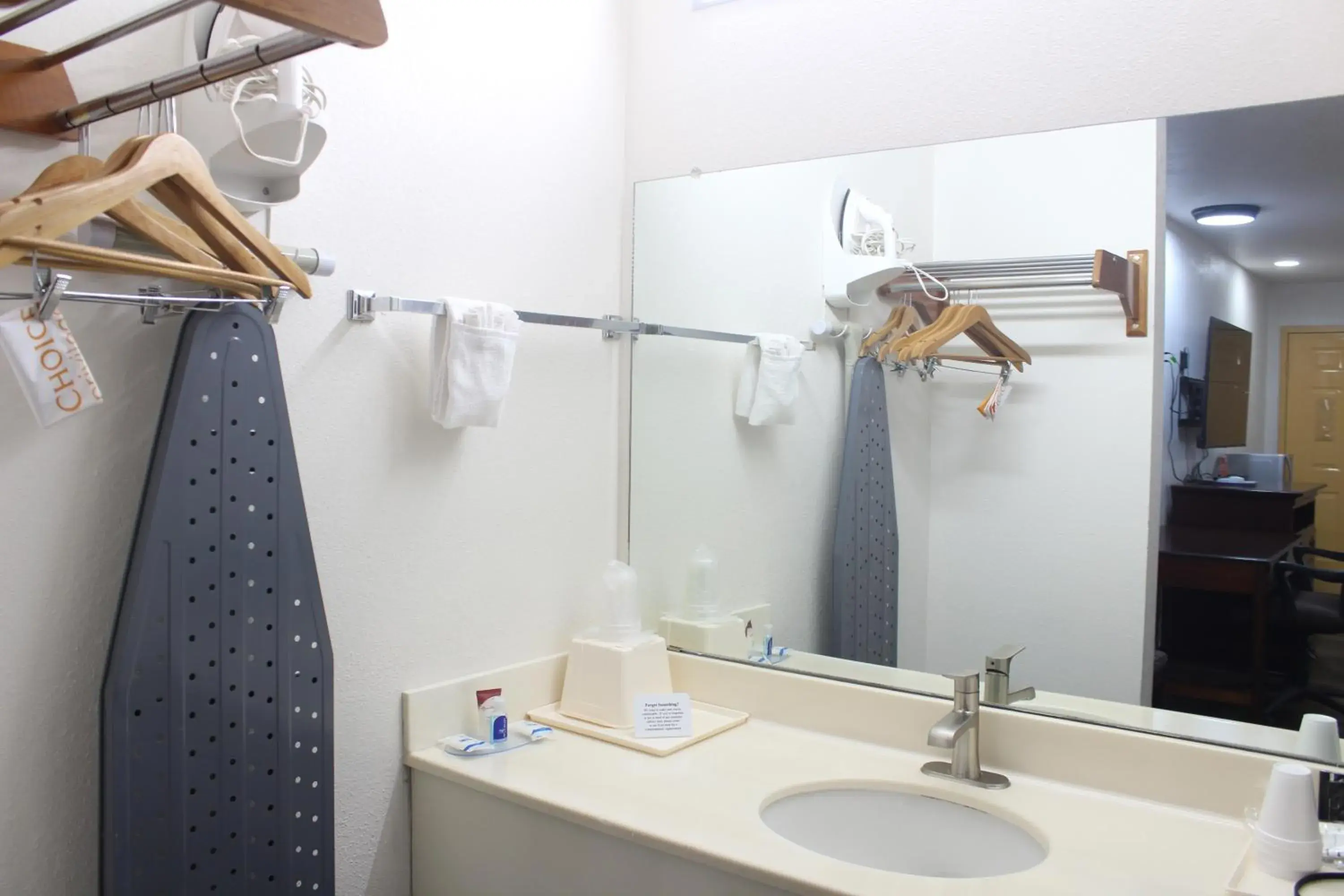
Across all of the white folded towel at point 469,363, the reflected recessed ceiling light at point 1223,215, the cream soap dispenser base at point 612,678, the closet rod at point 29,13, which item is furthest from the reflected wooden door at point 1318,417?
the closet rod at point 29,13

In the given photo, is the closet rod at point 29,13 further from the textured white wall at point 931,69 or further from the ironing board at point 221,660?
the textured white wall at point 931,69

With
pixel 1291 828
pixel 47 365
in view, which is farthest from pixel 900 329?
pixel 47 365

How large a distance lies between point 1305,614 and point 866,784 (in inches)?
25.7

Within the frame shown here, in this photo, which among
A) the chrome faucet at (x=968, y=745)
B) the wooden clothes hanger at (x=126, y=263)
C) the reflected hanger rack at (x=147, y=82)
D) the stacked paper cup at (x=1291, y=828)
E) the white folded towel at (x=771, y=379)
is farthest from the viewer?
the white folded towel at (x=771, y=379)

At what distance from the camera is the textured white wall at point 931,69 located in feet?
4.55

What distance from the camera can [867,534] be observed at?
175 centimetres

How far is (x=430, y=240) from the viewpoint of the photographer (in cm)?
158

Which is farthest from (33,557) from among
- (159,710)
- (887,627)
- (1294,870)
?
(1294,870)

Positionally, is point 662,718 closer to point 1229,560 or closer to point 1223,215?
point 1229,560

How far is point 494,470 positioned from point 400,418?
219mm

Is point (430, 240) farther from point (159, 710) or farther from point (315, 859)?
point (315, 859)

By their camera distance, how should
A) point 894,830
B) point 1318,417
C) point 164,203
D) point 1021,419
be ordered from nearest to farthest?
point 164,203, point 1318,417, point 894,830, point 1021,419

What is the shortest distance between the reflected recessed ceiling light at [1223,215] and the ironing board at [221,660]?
4.26ft

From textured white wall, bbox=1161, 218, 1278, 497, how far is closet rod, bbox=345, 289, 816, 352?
0.60m
